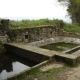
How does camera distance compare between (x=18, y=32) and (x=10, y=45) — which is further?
(x=18, y=32)

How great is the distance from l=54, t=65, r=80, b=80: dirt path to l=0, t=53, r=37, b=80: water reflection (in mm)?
1800

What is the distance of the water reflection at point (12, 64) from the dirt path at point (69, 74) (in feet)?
5.91

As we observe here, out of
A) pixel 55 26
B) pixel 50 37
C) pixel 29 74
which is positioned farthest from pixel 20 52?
pixel 55 26

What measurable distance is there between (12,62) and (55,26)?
243 inches

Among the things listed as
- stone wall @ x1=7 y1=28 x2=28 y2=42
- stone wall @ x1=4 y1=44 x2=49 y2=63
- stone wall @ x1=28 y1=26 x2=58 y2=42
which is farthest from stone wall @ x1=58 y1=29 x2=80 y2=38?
stone wall @ x1=4 y1=44 x2=49 y2=63

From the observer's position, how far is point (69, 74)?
4.66m

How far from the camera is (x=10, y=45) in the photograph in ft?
26.3

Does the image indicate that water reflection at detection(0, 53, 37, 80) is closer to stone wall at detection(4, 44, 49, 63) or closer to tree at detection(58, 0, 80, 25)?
stone wall at detection(4, 44, 49, 63)

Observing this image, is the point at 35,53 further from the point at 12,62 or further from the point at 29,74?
the point at 29,74

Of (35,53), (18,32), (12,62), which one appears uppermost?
(18,32)

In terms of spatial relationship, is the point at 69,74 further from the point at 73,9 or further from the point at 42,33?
the point at 73,9

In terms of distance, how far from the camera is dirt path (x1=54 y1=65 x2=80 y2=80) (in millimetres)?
4414

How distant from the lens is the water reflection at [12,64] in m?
5.66

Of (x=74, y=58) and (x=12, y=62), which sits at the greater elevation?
(x=74, y=58)
